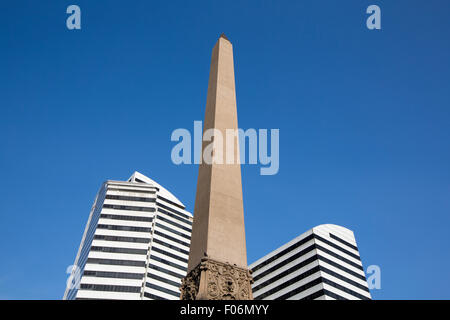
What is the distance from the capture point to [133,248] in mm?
73000

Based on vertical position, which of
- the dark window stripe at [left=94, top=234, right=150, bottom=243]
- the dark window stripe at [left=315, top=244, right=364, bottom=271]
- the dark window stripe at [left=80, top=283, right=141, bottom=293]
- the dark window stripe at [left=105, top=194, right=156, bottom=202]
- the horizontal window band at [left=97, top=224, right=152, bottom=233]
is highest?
the dark window stripe at [left=105, top=194, right=156, bottom=202]

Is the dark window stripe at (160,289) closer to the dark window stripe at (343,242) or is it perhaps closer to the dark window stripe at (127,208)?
the dark window stripe at (127,208)

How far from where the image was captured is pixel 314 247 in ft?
219

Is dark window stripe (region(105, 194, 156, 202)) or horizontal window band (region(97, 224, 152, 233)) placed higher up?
dark window stripe (region(105, 194, 156, 202))

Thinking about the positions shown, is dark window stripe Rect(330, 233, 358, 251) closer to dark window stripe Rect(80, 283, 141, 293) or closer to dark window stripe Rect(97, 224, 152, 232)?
dark window stripe Rect(97, 224, 152, 232)

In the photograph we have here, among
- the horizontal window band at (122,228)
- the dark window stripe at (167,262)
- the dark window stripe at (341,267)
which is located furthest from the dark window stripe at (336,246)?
the horizontal window band at (122,228)

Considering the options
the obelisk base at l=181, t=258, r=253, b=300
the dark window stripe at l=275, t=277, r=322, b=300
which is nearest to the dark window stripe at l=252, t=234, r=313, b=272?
the dark window stripe at l=275, t=277, r=322, b=300

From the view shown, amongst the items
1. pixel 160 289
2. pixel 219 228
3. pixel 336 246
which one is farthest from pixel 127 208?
pixel 219 228

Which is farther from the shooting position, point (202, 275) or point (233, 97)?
point (233, 97)

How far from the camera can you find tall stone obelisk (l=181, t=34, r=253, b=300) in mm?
8250

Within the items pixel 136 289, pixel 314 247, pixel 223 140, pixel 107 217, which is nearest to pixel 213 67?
pixel 223 140

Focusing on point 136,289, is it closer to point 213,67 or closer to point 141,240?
point 141,240
